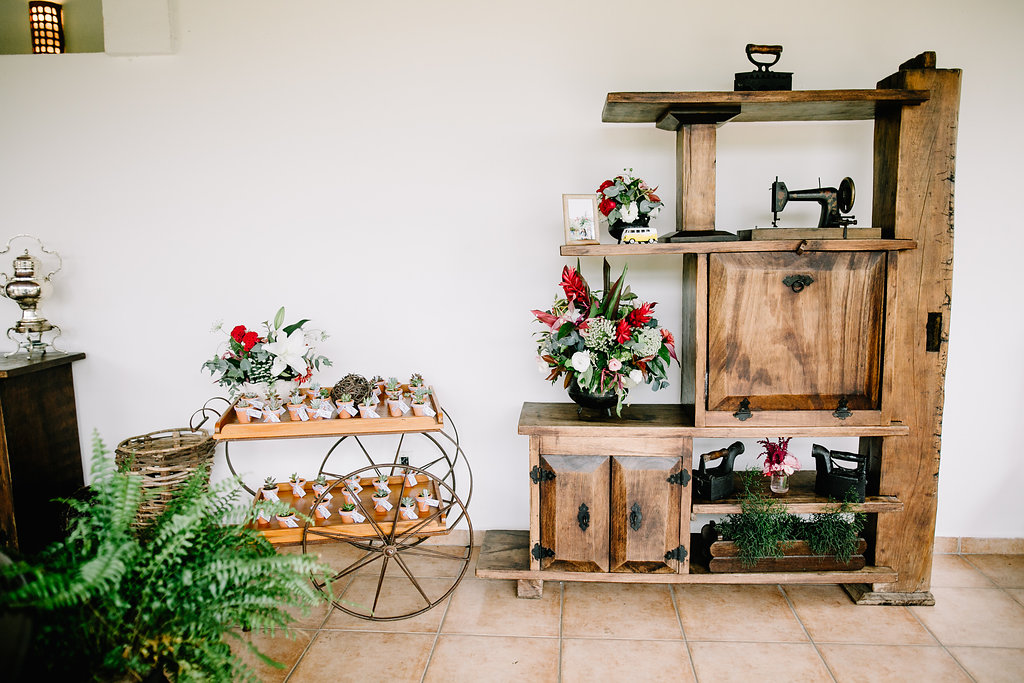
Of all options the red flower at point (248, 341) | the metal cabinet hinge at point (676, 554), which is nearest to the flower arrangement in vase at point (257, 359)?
the red flower at point (248, 341)

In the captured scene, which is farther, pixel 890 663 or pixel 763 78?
pixel 763 78

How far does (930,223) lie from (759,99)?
2.83 ft

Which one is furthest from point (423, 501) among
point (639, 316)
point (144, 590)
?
point (144, 590)

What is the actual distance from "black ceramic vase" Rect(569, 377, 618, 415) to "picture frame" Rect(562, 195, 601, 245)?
1.95ft

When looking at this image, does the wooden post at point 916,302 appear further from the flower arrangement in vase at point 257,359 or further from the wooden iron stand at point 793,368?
the flower arrangement in vase at point 257,359

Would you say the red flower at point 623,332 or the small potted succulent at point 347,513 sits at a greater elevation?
the red flower at point 623,332

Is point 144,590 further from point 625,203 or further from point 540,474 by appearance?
point 625,203

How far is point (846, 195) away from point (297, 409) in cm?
240

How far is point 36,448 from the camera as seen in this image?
3.00 meters

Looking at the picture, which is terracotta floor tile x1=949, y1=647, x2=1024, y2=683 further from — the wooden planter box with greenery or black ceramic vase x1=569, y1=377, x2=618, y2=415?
black ceramic vase x1=569, y1=377, x2=618, y2=415

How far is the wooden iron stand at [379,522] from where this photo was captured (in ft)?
8.74

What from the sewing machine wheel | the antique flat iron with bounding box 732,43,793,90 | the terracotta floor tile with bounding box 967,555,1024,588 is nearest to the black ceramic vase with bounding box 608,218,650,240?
the antique flat iron with bounding box 732,43,793,90

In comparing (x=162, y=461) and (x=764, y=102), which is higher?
(x=764, y=102)

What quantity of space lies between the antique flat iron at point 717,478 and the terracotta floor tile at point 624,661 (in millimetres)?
600
